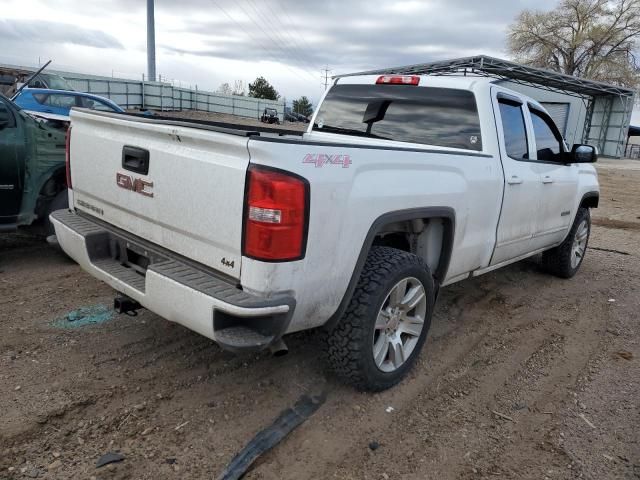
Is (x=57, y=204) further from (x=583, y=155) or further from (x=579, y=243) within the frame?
(x=579, y=243)

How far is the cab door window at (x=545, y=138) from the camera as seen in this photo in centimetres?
467

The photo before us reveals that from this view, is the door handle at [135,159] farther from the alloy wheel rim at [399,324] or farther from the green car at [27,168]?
the green car at [27,168]

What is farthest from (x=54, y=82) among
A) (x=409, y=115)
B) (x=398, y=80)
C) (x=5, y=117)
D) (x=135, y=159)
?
(x=135, y=159)

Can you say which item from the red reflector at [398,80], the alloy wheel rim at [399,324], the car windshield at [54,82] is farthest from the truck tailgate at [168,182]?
the car windshield at [54,82]

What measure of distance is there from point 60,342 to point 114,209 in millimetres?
1118

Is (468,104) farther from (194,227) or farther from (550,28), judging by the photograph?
(550,28)

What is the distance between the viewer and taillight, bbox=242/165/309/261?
225cm

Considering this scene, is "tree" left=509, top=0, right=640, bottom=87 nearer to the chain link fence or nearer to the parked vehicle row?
the chain link fence

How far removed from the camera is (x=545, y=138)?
4.86 m

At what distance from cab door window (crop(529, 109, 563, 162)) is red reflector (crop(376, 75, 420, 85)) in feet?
3.85

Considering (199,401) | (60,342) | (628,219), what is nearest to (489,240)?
(199,401)

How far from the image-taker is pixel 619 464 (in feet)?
8.75

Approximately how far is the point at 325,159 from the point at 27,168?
13.2 ft

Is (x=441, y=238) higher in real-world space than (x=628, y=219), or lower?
higher
